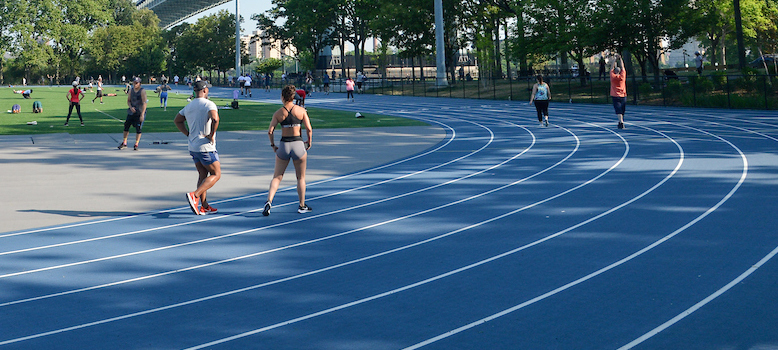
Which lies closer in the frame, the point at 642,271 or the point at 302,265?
the point at 642,271

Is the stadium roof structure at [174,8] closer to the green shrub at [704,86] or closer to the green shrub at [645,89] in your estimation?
the green shrub at [645,89]

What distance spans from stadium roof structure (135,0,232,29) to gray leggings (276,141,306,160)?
122 meters

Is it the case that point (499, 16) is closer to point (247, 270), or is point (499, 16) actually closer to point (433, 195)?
point (433, 195)

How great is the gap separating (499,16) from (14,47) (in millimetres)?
93037

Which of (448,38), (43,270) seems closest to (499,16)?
(448,38)

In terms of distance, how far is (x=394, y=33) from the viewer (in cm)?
6278

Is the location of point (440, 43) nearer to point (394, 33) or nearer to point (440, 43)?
point (440, 43)

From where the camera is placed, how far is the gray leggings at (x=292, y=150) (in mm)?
9812

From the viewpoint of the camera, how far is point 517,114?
96.5 feet

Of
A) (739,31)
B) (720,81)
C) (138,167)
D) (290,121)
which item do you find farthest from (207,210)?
(739,31)

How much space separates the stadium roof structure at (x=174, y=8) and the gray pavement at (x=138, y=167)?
362 ft

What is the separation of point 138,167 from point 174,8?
136 metres

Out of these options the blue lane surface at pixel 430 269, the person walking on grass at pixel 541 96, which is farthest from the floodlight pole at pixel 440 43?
the blue lane surface at pixel 430 269

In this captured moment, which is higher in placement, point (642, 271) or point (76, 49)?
point (76, 49)
